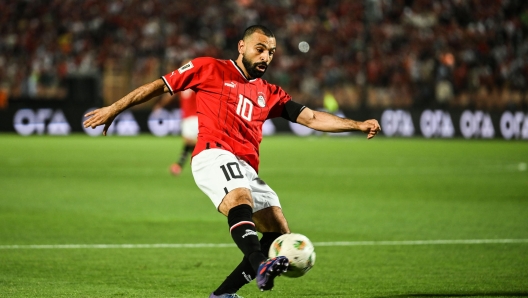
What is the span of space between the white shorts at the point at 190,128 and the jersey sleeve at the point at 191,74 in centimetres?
1109

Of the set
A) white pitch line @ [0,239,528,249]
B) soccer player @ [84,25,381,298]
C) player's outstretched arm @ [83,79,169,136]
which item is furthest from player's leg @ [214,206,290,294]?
white pitch line @ [0,239,528,249]

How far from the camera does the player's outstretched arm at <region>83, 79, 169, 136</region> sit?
5.21 metres

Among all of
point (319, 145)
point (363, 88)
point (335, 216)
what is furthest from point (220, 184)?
point (363, 88)

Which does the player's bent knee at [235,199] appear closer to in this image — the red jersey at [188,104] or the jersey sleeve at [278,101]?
the jersey sleeve at [278,101]

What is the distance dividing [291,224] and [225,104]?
4799 mm

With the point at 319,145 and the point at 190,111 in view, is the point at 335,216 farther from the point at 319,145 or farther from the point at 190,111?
the point at 319,145

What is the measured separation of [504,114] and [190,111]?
1593cm

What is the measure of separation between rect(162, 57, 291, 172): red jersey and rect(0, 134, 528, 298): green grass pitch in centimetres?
120

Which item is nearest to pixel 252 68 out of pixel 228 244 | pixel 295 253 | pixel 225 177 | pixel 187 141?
pixel 225 177

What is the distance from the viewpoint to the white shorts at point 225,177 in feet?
16.8

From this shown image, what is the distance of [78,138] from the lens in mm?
29578

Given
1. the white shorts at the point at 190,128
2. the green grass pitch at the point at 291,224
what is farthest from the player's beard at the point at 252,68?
the white shorts at the point at 190,128

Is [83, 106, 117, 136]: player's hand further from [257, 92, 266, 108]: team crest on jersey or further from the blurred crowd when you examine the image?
the blurred crowd

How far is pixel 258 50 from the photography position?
17.9 feet
